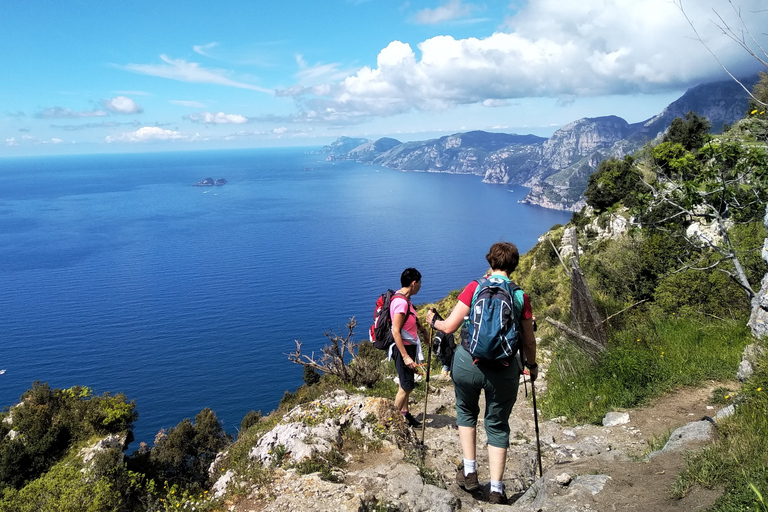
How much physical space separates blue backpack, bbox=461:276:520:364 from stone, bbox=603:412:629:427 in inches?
122

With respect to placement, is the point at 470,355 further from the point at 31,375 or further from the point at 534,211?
the point at 534,211

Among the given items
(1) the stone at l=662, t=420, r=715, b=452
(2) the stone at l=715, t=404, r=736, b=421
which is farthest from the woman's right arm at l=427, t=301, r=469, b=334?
(2) the stone at l=715, t=404, r=736, b=421

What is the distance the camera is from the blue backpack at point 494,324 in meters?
3.82

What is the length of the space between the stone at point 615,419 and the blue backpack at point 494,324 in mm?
3091

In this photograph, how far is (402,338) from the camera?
5.95 metres

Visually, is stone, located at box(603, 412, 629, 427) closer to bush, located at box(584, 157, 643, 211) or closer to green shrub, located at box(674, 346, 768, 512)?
green shrub, located at box(674, 346, 768, 512)

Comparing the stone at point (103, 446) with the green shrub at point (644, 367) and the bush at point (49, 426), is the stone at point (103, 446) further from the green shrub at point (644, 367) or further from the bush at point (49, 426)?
the green shrub at point (644, 367)

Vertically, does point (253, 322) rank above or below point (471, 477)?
below

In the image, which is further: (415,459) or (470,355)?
(415,459)

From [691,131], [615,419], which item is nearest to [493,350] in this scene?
[615,419]

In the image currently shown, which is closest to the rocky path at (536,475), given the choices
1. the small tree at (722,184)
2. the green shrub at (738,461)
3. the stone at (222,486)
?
the green shrub at (738,461)

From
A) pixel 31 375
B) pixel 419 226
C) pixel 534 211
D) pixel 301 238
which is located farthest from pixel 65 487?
pixel 534 211

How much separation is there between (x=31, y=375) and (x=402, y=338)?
67.7 meters

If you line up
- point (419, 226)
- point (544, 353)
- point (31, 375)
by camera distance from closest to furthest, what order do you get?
point (544, 353) → point (31, 375) → point (419, 226)
